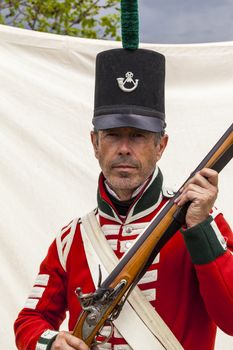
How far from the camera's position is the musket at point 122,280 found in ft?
6.64

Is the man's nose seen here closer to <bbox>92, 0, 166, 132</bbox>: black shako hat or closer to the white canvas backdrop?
<bbox>92, 0, 166, 132</bbox>: black shako hat

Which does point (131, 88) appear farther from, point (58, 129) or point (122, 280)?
point (58, 129)

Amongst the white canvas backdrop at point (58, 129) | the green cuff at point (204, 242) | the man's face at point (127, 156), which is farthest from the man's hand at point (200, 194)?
the white canvas backdrop at point (58, 129)

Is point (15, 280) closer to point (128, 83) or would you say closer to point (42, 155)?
point (42, 155)

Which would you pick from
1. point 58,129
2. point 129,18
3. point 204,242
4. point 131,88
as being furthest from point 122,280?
point 58,129

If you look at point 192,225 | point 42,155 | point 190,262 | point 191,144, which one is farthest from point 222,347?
point 192,225

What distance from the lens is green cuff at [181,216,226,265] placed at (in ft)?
6.27

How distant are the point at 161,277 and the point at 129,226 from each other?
18cm

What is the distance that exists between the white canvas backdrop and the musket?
1.46 meters

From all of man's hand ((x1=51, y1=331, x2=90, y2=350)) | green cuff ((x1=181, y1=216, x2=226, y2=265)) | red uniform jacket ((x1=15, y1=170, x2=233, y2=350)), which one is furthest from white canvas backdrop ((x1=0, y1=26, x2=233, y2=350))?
green cuff ((x1=181, y1=216, x2=226, y2=265))

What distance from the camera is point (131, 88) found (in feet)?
7.24

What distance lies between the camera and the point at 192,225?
75.9 inches

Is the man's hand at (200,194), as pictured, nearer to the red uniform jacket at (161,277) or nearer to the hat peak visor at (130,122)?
the red uniform jacket at (161,277)

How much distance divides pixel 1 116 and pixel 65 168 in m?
0.41
